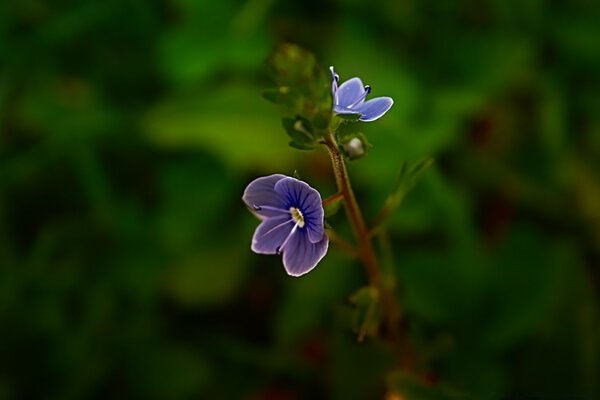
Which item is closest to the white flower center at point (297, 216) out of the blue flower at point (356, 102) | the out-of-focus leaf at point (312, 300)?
the blue flower at point (356, 102)

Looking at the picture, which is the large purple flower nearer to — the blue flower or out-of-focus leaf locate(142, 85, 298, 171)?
the blue flower

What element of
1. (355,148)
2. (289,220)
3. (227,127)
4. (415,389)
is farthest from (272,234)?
(227,127)

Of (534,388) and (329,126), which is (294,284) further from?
(329,126)

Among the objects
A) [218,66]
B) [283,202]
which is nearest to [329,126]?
[283,202]

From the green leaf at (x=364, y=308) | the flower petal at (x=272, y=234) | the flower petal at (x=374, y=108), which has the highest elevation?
the flower petal at (x=374, y=108)

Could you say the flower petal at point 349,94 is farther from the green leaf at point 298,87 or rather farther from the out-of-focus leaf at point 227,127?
the out-of-focus leaf at point 227,127

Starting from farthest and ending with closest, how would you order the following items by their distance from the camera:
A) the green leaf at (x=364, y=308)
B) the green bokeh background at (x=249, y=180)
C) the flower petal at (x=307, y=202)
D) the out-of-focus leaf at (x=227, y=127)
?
the out-of-focus leaf at (x=227, y=127) → the green bokeh background at (x=249, y=180) → the green leaf at (x=364, y=308) → the flower petal at (x=307, y=202)
